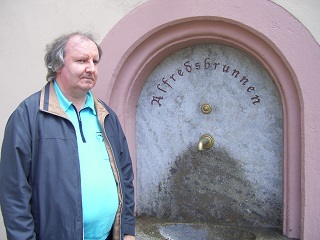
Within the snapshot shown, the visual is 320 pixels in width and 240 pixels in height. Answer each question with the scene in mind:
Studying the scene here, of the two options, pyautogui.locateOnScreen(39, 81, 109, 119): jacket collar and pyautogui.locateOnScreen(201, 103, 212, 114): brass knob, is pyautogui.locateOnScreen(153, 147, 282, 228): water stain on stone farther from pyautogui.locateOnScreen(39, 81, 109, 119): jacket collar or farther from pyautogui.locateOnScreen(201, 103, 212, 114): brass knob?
pyautogui.locateOnScreen(39, 81, 109, 119): jacket collar

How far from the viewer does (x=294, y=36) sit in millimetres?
2891

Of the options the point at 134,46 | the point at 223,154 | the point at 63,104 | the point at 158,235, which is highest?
the point at 134,46

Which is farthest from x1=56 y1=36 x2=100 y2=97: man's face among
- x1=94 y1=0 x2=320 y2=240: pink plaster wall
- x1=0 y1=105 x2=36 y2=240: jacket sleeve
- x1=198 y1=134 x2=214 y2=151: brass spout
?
x1=198 y1=134 x2=214 y2=151: brass spout

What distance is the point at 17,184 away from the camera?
1969 mm

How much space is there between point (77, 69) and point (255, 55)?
4.76ft

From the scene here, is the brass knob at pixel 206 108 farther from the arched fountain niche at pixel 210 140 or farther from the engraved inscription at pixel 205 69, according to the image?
the engraved inscription at pixel 205 69

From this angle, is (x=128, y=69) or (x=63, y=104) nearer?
(x=63, y=104)

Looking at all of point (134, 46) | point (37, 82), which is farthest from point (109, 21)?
point (37, 82)

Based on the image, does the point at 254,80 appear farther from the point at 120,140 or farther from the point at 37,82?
the point at 37,82

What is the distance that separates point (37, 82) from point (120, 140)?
3.98 ft

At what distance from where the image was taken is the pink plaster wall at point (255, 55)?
288cm

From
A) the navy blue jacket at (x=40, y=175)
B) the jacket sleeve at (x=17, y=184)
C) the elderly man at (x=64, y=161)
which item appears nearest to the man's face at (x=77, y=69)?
the elderly man at (x=64, y=161)

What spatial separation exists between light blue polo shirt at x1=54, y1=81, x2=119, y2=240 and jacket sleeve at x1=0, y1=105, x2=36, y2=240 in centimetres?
24

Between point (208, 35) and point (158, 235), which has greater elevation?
point (208, 35)
